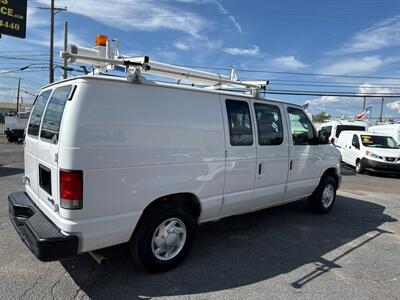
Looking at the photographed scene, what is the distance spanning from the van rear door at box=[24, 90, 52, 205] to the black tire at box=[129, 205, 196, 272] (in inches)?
51.9

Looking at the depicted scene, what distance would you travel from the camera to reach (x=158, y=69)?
4.48 metres

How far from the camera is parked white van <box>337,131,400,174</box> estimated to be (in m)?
13.4

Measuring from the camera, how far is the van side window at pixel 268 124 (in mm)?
4852

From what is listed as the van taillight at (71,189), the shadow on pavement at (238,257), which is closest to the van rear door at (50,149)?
the van taillight at (71,189)

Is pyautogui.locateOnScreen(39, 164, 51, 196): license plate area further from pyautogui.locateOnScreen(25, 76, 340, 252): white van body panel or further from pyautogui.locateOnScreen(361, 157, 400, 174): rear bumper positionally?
pyautogui.locateOnScreen(361, 157, 400, 174): rear bumper

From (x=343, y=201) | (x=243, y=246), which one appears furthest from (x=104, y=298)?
(x=343, y=201)

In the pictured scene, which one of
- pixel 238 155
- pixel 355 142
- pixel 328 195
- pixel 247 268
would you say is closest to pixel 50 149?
pixel 238 155

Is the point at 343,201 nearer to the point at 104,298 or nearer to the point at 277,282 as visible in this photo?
the point at 277,282

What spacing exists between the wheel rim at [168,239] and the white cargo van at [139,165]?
0.5 inches

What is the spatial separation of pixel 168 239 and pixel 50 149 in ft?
5.33

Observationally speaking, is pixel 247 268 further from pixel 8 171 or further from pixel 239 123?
pixel 8 171

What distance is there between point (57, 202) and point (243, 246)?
8.70ft

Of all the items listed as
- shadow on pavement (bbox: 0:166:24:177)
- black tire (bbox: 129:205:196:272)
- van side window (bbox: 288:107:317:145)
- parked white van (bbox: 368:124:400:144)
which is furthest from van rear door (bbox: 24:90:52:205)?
parked white van (bbox: 368:124:400:144)

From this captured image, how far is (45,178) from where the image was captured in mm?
3619
